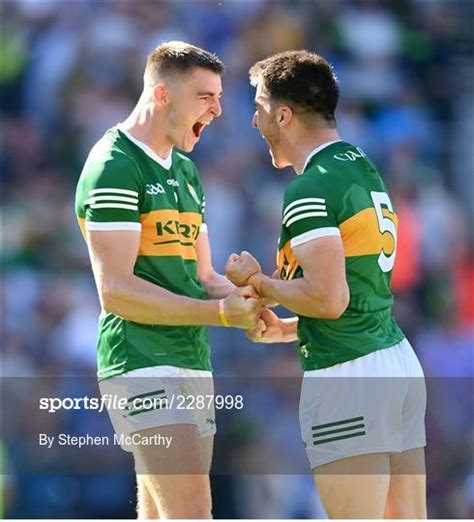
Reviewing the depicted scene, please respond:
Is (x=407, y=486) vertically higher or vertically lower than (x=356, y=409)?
lower

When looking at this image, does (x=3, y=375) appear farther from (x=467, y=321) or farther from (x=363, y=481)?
(x=363, y=481)

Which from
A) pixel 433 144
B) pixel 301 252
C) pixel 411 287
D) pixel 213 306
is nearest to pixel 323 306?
pixel 301 252

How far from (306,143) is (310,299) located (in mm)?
668

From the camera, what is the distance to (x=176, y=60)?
A: 5.14m

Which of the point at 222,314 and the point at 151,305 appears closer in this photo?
the point at 151,305

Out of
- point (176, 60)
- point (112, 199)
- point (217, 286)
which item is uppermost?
point (176, 60)

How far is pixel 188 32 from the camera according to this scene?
9.69m

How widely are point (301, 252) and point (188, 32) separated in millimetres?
5450

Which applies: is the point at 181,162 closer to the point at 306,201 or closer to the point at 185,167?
the point at 185,167

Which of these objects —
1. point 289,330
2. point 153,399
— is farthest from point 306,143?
point 153,399

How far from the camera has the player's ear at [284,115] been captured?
15.8ft

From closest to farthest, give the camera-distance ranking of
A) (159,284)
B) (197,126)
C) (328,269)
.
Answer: (328,269) → (159,284) → (197,126)

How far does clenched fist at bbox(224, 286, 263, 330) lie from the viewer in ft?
16.3

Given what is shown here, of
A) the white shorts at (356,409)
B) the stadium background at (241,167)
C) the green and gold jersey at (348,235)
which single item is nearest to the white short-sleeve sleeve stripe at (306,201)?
the green and gold jersey at (348,235)
